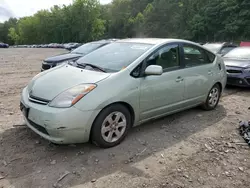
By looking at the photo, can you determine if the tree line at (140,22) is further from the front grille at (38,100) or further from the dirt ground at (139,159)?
the front grille at (38,100)

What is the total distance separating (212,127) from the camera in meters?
4.32

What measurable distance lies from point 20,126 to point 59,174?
1608 mm

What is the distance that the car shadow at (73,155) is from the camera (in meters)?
2.79

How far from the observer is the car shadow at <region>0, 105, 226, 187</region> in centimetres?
279

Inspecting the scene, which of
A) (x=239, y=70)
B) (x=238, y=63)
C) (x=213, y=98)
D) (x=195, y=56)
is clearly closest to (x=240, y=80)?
(x=239, y=70)

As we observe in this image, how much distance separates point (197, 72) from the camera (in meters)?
4.50

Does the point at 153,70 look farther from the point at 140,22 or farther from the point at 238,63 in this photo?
the point at 140,22

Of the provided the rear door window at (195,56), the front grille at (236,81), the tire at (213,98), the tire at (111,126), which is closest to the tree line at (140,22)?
the front grille at (236,81)

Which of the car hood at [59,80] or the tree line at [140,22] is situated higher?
the tree line at [140,22]

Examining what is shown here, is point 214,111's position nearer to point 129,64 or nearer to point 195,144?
point 195,144

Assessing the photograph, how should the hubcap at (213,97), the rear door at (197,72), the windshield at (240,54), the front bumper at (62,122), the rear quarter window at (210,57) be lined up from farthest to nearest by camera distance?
the windshield at (240,54) → the hubcap at (213,97) → the rear quarter window at (210,57) → the rear door at (197,72) → the front bumper at (62,122)

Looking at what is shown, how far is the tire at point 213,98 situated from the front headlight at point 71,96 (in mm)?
2880

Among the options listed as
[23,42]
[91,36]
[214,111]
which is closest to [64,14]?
[91,36]

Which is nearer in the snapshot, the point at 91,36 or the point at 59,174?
the point at 59,174
